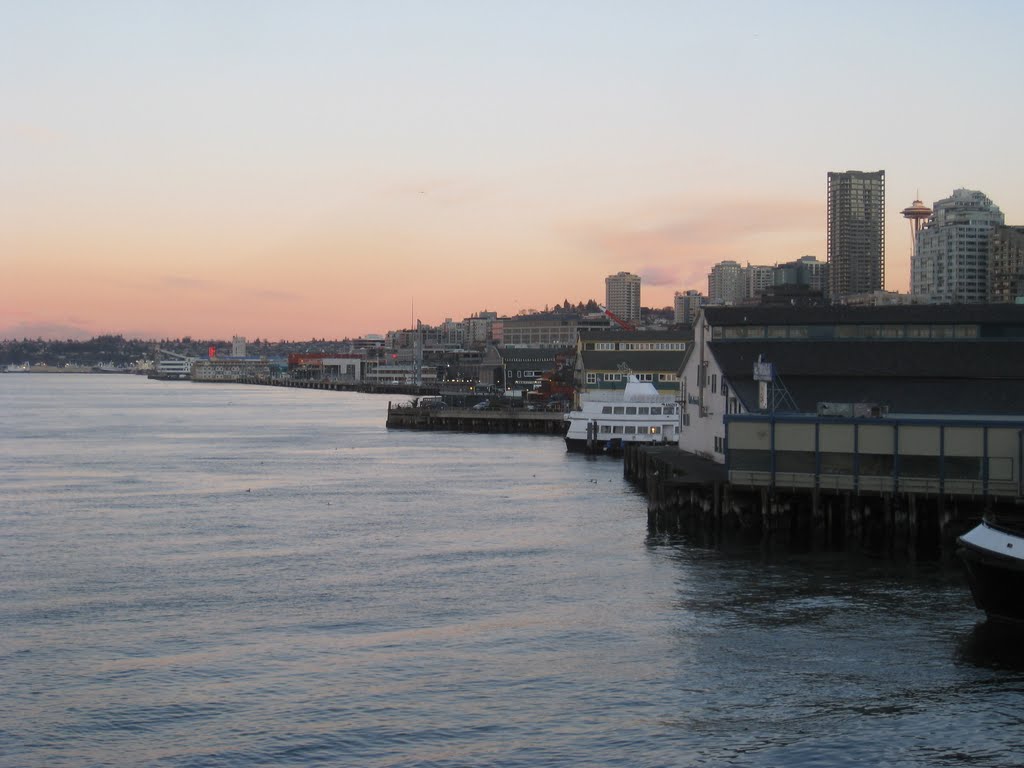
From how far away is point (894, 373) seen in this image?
5388 centimetres

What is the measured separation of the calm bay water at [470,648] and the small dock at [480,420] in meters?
63.3

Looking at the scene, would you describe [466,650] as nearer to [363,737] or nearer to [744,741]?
[363,737]

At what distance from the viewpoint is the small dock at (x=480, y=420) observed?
377 ft

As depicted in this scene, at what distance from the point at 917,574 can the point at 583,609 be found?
35.4 ft

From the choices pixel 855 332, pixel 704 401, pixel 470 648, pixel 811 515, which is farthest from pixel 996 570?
pixel 704 401

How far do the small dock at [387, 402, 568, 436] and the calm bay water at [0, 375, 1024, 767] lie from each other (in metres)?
63.3

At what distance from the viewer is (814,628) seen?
1156 inches

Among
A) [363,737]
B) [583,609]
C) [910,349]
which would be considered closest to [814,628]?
[583,609]

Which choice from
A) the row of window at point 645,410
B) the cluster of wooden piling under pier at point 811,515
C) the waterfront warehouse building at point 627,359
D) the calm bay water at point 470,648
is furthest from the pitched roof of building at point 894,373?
the waterfront warehouse building at point 627,359

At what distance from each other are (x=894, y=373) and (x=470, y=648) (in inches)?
1271

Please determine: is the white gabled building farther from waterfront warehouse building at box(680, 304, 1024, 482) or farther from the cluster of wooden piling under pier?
the cluster of wooden piling under pier

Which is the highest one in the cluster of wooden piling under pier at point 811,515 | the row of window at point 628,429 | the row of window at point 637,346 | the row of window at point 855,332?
the row of window at point 637,346

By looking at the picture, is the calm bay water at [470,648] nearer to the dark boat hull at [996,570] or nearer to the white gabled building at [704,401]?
the dark boat hull at [996,570]

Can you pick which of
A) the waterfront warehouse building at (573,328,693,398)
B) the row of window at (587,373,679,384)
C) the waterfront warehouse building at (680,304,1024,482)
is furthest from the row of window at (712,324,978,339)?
the row of window at (587,373,679,384)
